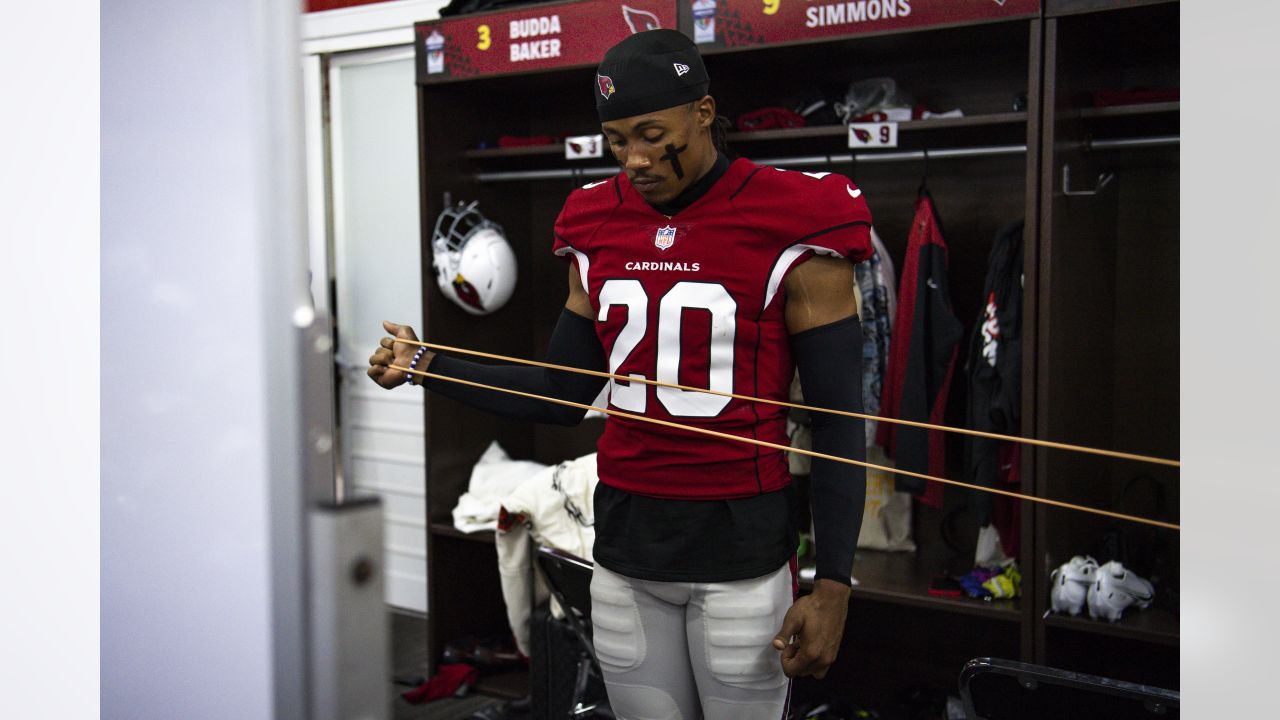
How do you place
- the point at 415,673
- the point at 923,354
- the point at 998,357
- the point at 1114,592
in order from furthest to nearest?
the point at 415,673 → the point at 923,354 → the point at 998,357 → the point at 1114,592

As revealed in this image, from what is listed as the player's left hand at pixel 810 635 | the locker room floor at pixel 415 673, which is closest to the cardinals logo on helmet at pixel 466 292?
the locker room floor at pixel 415 673

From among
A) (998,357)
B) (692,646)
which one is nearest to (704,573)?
(692,646)

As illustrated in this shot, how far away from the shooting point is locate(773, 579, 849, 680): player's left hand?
1.29m

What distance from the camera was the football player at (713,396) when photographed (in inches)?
52.1

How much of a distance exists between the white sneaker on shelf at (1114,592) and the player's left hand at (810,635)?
1277 millimetres

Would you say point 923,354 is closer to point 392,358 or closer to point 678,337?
point 678,337

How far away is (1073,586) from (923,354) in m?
0.63

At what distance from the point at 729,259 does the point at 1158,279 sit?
73.0 inches

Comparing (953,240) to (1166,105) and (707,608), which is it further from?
(707,608)

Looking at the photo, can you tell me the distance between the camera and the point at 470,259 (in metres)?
3.06

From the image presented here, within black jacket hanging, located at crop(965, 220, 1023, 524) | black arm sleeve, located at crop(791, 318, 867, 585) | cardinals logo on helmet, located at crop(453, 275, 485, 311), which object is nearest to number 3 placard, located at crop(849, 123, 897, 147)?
black jacket hanging, located at crop(965, 220, 1023, 524)

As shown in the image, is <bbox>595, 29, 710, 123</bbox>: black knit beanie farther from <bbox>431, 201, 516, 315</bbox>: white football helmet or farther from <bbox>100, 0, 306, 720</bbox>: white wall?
<bbox>431, 201, 516, 315</bbox>: white football helmet

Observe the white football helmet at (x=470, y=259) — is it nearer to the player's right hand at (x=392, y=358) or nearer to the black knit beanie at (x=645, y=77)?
the player's right hand at (x=392, y=358)
